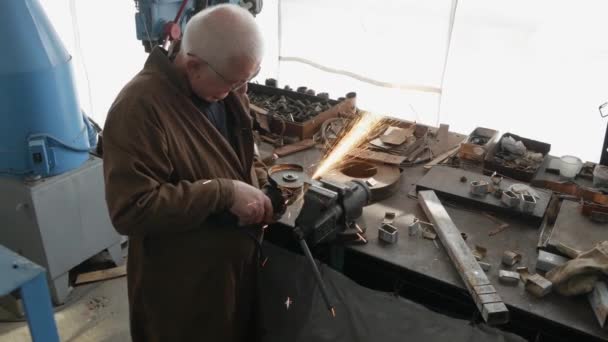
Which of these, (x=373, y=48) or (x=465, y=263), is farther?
(x=373, y=48)

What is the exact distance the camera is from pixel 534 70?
11.7 feet

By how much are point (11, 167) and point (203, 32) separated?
175 centimetres

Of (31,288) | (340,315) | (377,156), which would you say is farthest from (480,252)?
(31,288)

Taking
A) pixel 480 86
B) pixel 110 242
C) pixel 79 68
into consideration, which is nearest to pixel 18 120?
pixel 110 242

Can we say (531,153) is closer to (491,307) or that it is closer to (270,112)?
(491,307)

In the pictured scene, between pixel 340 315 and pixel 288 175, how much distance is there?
75 cm

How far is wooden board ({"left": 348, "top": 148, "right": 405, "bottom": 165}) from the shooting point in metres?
2.43

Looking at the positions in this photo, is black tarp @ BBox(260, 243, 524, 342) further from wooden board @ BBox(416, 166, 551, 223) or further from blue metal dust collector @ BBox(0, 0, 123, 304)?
blue metal dust collector @ BBox(0, 0, 123, 304)

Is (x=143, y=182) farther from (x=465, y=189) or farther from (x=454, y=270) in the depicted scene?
(x=465, y=189)

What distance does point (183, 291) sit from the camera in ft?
5.63

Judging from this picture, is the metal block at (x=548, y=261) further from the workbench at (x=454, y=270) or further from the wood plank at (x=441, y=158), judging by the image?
the wood plank at (x=441, y=158)

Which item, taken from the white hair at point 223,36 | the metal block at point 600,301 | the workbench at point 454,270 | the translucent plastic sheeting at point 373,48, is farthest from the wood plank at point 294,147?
the translucent plastic sheeting at point 373,48

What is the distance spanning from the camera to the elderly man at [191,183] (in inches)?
56.6

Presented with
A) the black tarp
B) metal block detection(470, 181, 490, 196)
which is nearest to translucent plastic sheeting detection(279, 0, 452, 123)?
metal block detection(470, 181, 490, 196)
